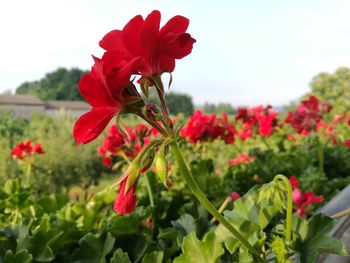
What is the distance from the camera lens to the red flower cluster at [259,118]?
2.21 m

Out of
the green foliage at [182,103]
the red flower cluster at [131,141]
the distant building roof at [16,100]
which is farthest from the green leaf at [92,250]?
the green foliage at [182,103]

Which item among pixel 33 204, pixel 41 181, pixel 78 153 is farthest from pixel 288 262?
pixel 78 153

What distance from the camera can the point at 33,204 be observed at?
1.25m

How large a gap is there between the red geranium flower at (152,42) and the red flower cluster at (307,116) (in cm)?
147

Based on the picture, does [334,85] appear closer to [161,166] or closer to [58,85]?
[161,166]

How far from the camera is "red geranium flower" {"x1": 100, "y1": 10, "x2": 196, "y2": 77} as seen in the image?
1.66 ft

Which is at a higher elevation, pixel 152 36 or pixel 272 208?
pixel 152 36

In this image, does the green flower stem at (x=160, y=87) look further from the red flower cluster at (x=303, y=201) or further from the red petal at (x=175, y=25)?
the red flower cluster at (x=303, y=201)

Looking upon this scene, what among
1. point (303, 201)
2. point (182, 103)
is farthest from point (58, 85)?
point (303, 201)

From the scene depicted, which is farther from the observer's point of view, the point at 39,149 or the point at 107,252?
the point at 39,149

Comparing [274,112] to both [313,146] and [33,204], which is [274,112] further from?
[33,204]

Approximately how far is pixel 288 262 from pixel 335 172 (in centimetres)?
145

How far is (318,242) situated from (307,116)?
1390 millimetres

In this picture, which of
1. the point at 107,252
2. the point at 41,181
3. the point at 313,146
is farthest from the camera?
the point at 41,181
